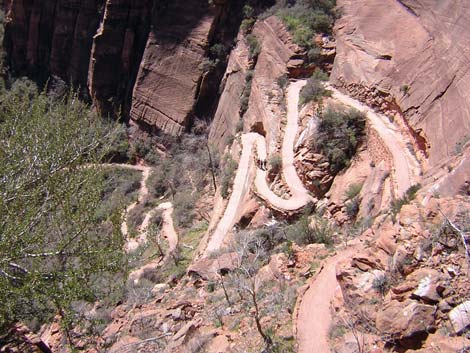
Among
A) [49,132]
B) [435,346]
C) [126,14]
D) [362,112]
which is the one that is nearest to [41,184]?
[49,132]

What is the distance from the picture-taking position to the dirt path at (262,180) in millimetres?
17562

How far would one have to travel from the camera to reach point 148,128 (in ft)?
110

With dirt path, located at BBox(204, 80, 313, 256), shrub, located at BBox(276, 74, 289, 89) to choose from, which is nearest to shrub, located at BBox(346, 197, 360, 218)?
dirt path, located at BBox(204, 80, 313, 256)

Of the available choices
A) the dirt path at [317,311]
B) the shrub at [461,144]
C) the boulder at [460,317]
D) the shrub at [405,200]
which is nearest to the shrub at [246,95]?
the shrub at [461,144]

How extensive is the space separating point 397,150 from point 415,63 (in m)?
3.90

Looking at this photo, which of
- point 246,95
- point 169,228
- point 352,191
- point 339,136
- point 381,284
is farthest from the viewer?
point 246,95

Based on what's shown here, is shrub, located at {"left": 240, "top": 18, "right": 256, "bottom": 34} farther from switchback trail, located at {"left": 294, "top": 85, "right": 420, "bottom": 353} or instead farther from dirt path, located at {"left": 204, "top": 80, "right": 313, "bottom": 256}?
switchback trail, located at {"left": 294, "top": 85, "right": 420, "bottom": 353}

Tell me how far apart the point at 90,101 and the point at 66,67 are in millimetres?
3993

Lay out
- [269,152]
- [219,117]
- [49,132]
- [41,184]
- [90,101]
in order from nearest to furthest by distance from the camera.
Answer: [41,184] → [49,132] → [269,152] → [219,117] → [90,101]

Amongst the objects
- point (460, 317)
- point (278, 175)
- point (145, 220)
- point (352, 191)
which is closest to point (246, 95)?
point (278, 175)

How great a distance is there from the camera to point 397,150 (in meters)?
15.7

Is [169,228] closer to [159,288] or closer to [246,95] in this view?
[159,288]

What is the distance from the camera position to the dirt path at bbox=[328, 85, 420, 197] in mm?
14008

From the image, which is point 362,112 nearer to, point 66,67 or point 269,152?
point 269,152
